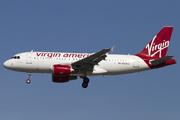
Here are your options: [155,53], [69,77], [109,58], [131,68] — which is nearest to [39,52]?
[69,77]

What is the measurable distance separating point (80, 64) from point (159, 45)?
42.2 feet

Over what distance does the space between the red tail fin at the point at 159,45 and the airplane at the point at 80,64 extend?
1.91ft

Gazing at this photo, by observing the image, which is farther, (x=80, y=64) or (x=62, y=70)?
(x=80, y=64)

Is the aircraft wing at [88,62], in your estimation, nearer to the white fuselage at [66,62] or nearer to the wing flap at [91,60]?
the wing flap at [91,60]

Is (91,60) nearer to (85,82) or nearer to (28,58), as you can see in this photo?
(85,82)

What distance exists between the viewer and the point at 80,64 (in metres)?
47.6

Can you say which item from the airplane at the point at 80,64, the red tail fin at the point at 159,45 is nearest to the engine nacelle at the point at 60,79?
the airplane at the point at 80,64

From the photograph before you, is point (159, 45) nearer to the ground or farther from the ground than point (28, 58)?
farther from the ground

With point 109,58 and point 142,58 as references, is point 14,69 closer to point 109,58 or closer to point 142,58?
point 109,58

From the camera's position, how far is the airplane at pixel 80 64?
4725 centimetres

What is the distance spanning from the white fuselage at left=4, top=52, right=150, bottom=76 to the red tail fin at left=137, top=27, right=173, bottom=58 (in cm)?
271

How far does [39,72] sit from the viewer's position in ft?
158

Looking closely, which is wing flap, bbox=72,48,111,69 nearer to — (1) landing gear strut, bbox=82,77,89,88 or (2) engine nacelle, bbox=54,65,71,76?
(2) engine nacelle, bbox=54,65,71,76

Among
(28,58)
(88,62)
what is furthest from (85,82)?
(28,58)
